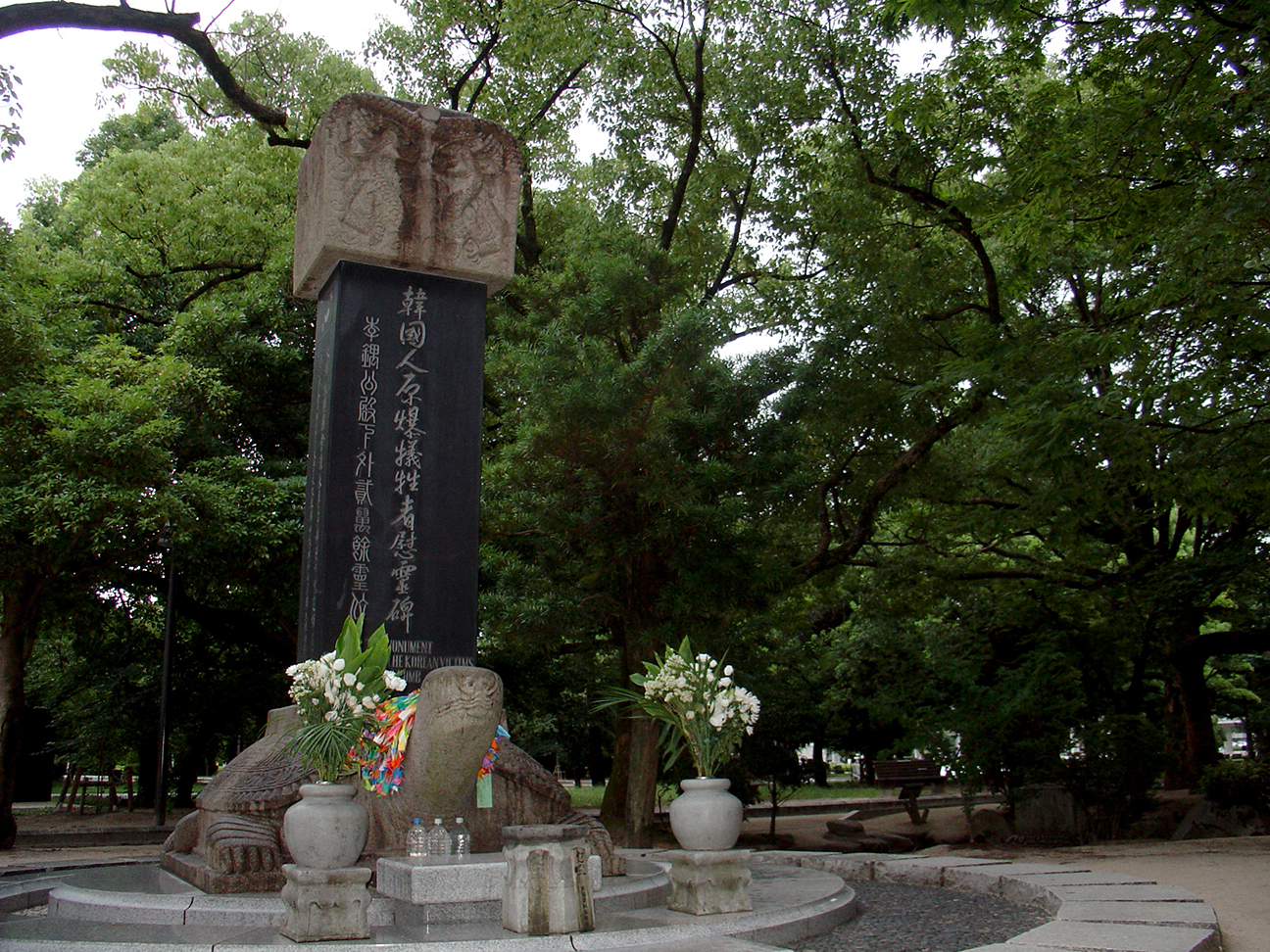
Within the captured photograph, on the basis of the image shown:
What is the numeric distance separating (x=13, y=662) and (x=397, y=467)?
9168 mm

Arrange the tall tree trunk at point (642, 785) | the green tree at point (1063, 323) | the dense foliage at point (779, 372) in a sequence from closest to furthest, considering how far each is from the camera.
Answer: the green tree at point (1063, 323) < the dense foliage at point (779, 372) < the tall tree trunk at point (642, 785)

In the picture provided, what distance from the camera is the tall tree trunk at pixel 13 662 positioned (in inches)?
493

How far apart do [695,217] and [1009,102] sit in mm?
5043

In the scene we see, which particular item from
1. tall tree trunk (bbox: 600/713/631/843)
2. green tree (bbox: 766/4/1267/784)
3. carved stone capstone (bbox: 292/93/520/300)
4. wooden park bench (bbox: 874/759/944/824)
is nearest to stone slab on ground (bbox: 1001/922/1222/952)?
green tree (bbox: 766/4/1267/784)

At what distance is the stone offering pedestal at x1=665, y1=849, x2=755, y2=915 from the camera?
489cm

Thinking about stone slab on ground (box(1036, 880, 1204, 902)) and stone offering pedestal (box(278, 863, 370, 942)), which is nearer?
stone offering pedestal (box(278, 863, 370, 942))

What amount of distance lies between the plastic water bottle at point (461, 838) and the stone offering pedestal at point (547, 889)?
2.50 feet

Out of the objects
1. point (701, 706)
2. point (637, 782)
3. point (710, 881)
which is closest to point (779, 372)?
point (637, 782)

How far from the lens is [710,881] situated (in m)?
4.90

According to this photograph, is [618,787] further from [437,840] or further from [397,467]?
[437,840]

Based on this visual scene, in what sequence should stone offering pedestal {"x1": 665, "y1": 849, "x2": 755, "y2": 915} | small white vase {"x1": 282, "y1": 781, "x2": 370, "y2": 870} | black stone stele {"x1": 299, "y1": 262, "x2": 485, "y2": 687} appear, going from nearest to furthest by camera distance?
small white vase {"x1": 282, "y1": 781, "x2": 370, "y2": 870} < stone offering pedestal {"x1": 665, "y1": 849, "x2": 755, "y2": 915} < black stone stele {"x1": 299, "y1": 262, "x2": 485, "y2": 687}

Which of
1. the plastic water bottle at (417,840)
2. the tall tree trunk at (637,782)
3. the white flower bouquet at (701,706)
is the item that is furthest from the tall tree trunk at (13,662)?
the white flower bouquet at (701,706)

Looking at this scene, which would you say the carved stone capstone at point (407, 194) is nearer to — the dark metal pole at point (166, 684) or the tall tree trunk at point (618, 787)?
the tall tree trunk at point (618, 787)

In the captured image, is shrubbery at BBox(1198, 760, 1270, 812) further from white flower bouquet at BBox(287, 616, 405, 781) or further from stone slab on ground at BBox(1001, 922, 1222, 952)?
white flower bouquet at BBox(287, 616, 405, 781)
